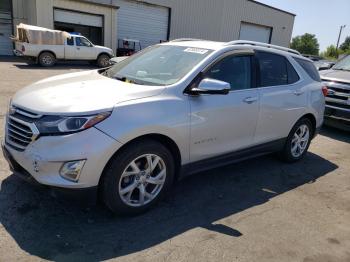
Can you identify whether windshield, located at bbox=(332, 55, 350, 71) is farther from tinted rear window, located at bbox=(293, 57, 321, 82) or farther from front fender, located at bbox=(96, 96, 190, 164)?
front fender, located at bbox=(96, 96, 190, 164)

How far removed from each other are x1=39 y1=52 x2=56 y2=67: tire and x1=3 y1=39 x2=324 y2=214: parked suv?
45.6 feet

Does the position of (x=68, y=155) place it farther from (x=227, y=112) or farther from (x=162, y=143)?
(x=227, y=112)

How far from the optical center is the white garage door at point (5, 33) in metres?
23.0

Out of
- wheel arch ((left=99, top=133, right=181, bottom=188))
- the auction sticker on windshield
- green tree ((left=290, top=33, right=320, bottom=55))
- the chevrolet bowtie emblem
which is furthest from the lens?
green tree ((left=290, top=33, right=320, bottom=55))

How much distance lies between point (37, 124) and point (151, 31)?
25.0 m

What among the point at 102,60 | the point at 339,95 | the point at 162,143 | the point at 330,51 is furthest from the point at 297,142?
the point at 330,51

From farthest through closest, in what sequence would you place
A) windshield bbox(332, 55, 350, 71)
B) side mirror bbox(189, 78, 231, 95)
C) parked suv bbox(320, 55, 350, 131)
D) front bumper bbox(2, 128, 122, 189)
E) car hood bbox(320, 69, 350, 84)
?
windshield bbox(332, 55, 350, 71) < car hood bbox(320, 69, 350, 84) < parked suv bbox(320, 55, 350, 131) < side mirror bbox(189, 78, 231, 95) < front bumper bbox(2, 128, 122, 189)

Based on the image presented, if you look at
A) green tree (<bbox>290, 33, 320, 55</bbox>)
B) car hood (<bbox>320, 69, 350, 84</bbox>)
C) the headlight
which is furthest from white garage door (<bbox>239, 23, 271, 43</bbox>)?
green tree (<bbox>290, 33, 320, 55</bbox>)

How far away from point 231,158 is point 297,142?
1.76 m

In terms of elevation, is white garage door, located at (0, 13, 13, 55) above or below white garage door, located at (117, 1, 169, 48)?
below

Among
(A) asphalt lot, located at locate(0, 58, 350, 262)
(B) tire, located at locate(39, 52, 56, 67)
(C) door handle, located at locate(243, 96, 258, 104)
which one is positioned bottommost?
(A) asphalt lot, located at locate(0, 58, 350, 262)

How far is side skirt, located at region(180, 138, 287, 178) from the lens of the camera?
3953mm

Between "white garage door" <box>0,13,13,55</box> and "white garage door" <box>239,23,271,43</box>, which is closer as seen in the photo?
"white garage door" <box>0,13,13,55</box>

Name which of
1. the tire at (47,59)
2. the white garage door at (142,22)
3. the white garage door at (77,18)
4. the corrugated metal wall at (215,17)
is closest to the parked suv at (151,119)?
the tire at (47,59)
